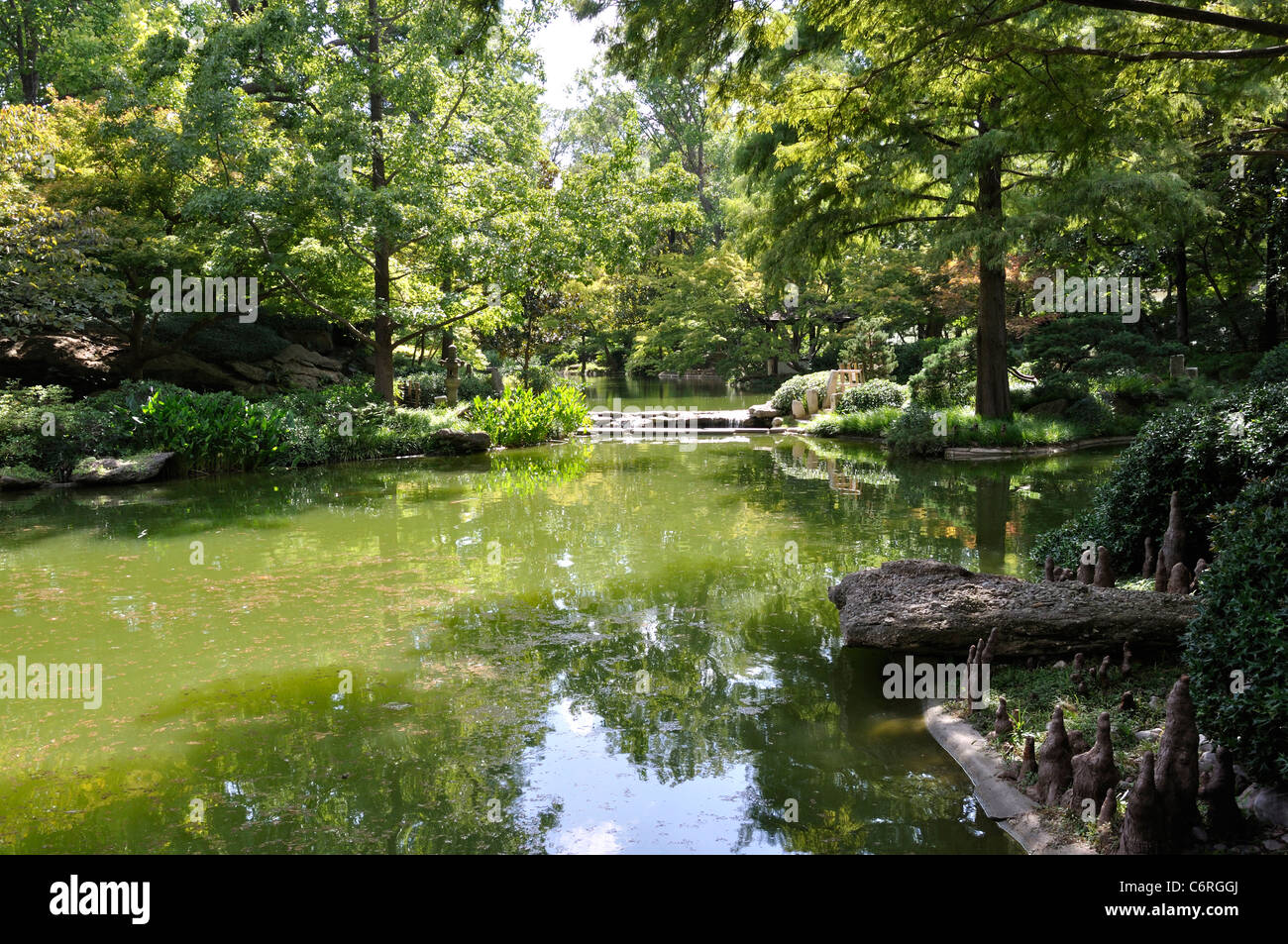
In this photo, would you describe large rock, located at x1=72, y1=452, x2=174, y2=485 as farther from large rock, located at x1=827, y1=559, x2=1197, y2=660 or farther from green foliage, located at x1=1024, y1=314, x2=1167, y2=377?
green foliage, located at x1=1024, y1=314, x2=1167, y2=377

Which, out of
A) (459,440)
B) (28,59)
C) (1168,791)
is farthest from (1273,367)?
(28,59)

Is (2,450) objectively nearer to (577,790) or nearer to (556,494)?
(556,494)

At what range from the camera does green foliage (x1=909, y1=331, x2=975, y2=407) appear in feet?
55.8

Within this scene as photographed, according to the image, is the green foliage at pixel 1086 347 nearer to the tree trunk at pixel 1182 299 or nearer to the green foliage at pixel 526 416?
the tree trunk at pixel 1182 299

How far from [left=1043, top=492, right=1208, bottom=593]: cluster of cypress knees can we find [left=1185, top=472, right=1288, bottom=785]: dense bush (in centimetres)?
129

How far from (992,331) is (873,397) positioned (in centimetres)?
362

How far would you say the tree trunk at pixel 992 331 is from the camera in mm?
13859

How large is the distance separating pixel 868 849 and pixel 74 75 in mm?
24745

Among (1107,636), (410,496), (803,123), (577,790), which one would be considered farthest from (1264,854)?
(410,496)

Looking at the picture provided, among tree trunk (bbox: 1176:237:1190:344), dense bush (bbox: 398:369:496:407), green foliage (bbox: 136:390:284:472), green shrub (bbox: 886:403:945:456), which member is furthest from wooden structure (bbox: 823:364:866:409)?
green foliage (bbox: 136:390:284:472)

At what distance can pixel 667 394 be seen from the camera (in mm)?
30875

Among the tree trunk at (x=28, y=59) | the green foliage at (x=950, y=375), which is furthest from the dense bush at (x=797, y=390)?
the tree trunk at (x=28, y=59)

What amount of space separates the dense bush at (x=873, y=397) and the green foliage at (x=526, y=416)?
599cm

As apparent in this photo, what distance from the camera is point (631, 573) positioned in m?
7.23
